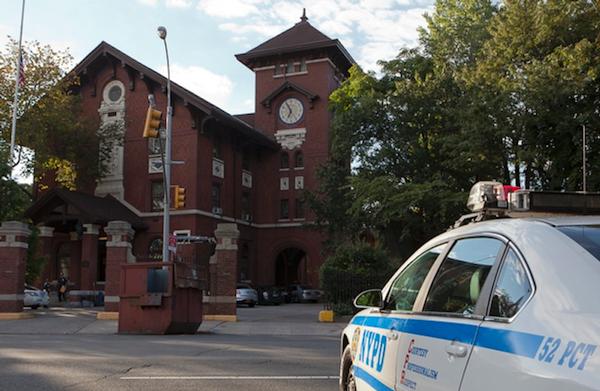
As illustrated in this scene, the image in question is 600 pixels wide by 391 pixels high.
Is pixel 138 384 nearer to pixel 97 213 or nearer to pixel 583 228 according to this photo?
pixel 583 228

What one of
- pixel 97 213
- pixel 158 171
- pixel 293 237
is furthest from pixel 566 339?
pixel 293 237

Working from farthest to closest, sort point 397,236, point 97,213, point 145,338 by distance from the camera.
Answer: point 97,213 → point 397,236 → point 145,338

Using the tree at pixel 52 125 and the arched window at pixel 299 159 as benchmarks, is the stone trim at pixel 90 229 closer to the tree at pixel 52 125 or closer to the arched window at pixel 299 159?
the tree at pixel 52 125

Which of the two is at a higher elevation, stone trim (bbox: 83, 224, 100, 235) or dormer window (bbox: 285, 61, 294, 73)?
dormer window (bbox: 285, 61, 294, 73)

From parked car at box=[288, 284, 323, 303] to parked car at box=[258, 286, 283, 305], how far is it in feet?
8.46

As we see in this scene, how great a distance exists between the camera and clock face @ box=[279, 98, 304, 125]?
4600 centimetres

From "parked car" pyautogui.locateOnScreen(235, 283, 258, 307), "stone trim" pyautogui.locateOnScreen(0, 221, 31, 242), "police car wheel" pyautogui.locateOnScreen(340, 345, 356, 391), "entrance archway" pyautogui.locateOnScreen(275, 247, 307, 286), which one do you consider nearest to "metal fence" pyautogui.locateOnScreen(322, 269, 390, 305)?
"stone trim" pyautogui.locateOnScreen(0, 221, 31, 242)

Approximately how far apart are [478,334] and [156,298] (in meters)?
13.4

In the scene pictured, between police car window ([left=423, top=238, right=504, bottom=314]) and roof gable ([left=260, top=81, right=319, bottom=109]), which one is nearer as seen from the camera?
police car window ([left=423, top=238, right=504, bottom=314])

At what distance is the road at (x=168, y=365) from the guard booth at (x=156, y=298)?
1.77m

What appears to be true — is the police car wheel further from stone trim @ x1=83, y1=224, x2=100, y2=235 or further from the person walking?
the person walking

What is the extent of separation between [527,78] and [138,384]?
18.9m

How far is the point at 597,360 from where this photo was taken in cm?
218

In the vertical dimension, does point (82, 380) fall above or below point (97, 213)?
below
